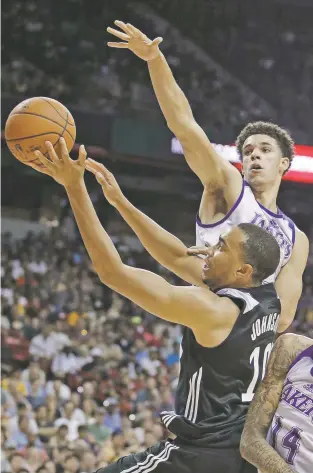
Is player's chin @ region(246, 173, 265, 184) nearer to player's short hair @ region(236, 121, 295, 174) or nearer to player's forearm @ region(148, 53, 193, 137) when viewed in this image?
player's short hair @ region(236, 121, 295, 174)

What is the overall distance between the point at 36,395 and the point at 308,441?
6.54m

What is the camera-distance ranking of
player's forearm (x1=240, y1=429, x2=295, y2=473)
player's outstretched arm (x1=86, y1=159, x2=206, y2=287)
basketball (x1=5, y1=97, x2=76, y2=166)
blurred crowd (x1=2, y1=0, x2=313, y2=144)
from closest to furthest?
player's forearm (x1=240, y1=429, x2=295, y2=473)
basketball (x1=5, y1=97, x2=76, y2=166)
player's outstretched arm (x1=86, y1=159, x2=206, y2=287)
blurred crowd (x1=2, y1=0, x2=313, y2=144)

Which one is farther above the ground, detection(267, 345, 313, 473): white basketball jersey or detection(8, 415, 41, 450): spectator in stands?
detection(267, 345, 313, 473): white basketball jersey

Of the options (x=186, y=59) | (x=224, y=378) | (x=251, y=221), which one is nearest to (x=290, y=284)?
(x=251, y=221)

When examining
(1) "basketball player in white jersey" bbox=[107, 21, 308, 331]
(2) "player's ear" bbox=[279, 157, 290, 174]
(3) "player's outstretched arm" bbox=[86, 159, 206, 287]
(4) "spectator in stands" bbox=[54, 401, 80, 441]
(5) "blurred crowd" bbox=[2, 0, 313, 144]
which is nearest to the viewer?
(3) "player's outstretched arm" bbox=[86, 159, 206, 287]

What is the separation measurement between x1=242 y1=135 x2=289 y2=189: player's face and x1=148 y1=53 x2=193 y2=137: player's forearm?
0.37 meters

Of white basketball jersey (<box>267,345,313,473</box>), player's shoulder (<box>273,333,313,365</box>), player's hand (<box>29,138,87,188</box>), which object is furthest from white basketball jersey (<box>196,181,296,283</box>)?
player's hand (<box>29,138,87,188</box>)

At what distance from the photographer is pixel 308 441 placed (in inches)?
106

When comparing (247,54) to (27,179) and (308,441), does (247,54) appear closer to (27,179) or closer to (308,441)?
(27,179)

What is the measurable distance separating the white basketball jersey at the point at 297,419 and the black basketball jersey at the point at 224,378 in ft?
0.79

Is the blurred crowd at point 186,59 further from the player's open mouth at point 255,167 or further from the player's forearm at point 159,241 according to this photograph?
the player's forearm at point 159,241

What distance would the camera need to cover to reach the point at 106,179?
3484 millimetres

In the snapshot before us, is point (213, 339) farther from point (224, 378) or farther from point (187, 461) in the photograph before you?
point (187, 461)

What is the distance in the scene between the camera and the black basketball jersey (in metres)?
3.01
